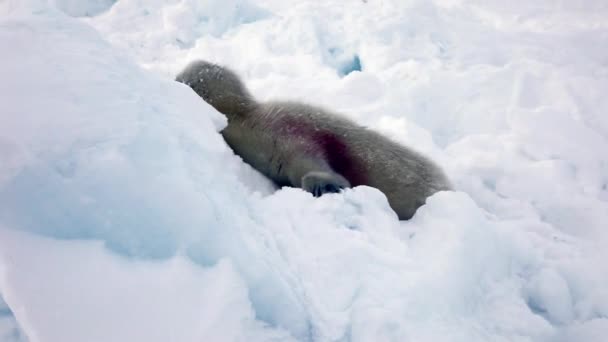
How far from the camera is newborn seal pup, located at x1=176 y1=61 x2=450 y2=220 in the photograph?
3127 mm

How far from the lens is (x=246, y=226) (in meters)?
1.78

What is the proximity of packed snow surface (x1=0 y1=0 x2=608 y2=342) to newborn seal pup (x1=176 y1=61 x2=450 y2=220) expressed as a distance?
0.59 feet

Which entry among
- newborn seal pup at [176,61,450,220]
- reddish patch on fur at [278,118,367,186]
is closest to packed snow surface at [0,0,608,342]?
newborn seal pup at [176,61,450,220]

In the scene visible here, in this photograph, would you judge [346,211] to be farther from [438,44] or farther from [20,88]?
[438,44]

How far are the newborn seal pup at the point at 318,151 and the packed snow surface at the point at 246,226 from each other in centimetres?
18

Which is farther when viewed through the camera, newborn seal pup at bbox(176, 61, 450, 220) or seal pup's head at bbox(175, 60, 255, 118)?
seal pup's head at bbox(175, 60, 255, 118)

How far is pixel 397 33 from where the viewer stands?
5.54 m

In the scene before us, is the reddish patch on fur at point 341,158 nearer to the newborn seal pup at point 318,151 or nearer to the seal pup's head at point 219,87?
the newborn seal pup at point 318,151

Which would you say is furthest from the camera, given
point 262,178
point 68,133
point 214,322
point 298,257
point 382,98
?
point 382,98

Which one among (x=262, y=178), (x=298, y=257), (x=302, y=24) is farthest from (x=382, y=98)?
(x=298, y=257)

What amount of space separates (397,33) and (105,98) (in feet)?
14.5

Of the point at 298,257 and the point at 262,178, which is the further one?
the point at 262,178

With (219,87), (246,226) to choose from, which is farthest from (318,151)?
(246,226)

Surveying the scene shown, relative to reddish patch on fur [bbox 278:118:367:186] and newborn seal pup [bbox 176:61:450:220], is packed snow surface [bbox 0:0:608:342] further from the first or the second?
reddish patch on fur [bbox 278:118:367:186]
